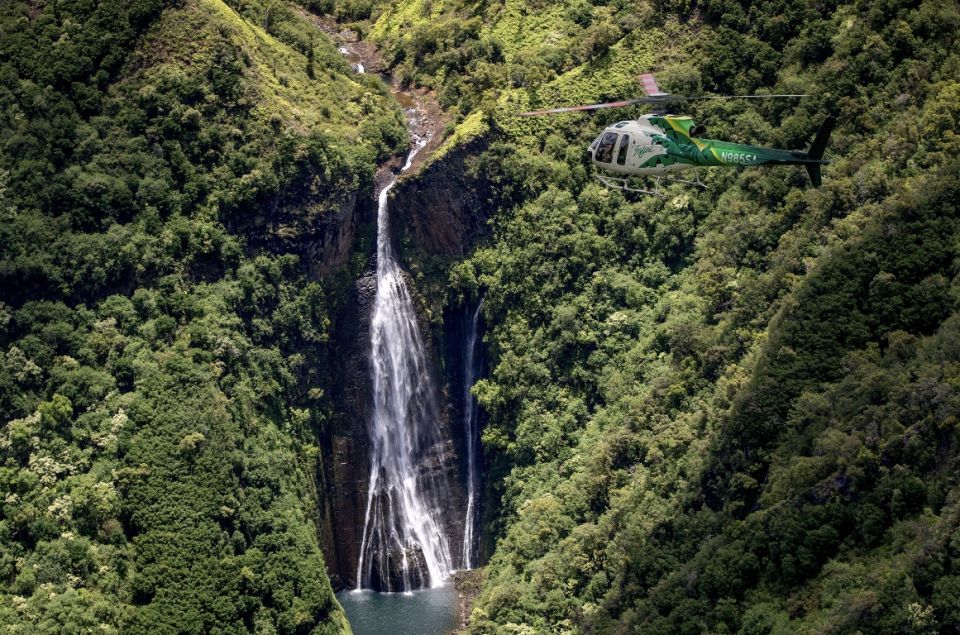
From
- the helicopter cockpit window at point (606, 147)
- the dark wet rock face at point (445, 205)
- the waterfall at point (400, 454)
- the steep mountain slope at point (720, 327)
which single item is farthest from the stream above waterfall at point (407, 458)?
the helicopter cockpit window at point (606, 147)

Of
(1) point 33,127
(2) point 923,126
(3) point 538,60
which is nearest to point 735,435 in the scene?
(2) point 923,126

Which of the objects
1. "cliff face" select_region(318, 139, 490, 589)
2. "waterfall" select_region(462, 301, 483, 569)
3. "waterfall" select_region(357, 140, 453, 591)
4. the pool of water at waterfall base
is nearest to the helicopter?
"cliff face" select_region(318, 139, 490, 589)

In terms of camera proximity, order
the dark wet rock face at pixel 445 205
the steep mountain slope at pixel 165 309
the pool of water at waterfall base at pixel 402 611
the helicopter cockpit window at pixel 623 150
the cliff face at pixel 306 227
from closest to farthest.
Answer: the helicopter cockpit window at pixel 623 150 → the steep mountain slope at pixel 165 309 → the pool of water at waterfall base at pixel 402 611 → the cliff face at pixel 306 227 → the dark wet rock face at pixel 445 205

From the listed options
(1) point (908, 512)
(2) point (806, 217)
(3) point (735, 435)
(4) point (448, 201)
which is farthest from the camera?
(4) point (448, 201)

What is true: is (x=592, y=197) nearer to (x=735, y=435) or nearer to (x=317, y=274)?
(x=317, y=274)

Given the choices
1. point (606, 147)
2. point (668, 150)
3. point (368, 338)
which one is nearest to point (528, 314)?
point (368, 338)

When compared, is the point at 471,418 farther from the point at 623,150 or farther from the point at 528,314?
the point at 623,150

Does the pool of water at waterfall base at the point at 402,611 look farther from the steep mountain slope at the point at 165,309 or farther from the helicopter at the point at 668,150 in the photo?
the helicopter at the point at 668,150
